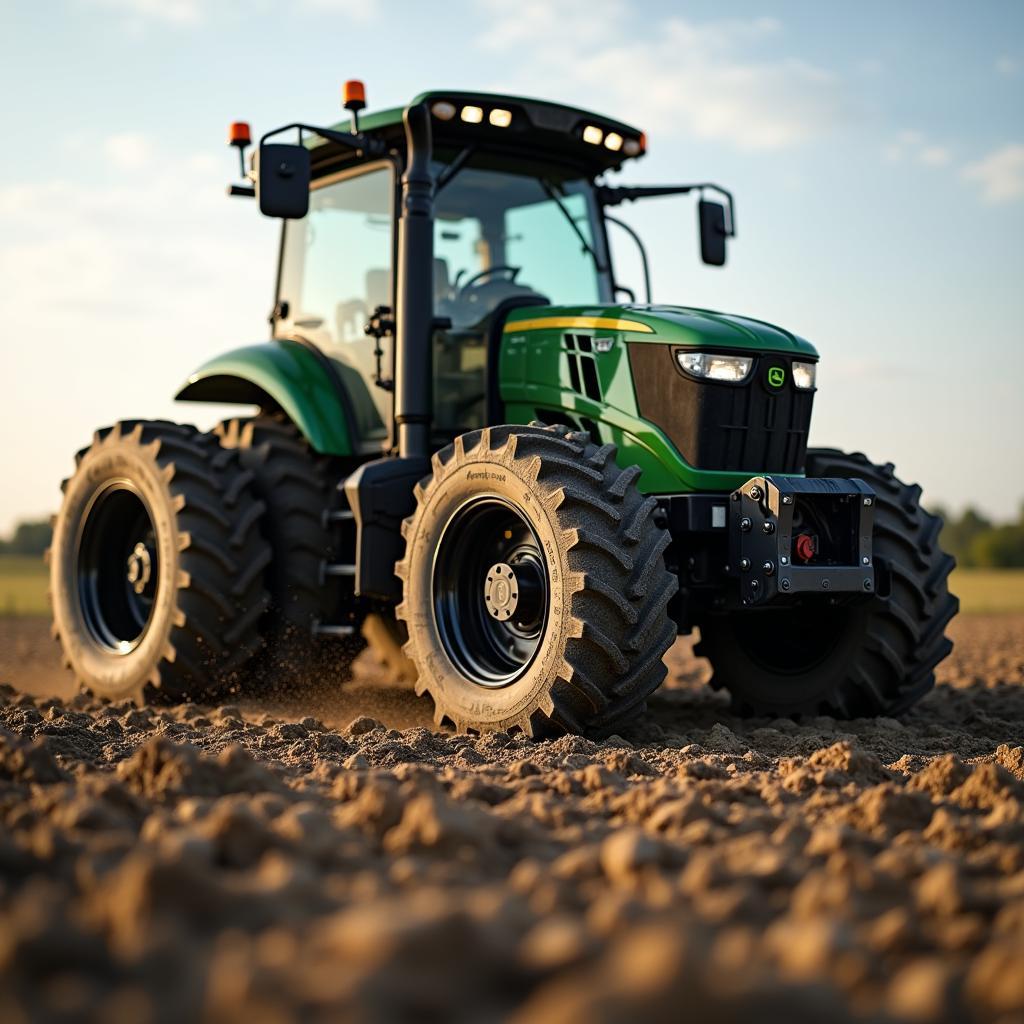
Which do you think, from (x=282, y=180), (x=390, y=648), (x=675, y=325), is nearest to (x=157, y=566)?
(x=390, y=648)

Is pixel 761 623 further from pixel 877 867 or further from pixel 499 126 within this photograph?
pixel 877 867

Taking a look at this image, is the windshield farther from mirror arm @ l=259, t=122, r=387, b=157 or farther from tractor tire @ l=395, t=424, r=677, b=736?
tractor tire @ l=395, t=424, r=677, b=736

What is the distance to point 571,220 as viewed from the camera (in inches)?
279

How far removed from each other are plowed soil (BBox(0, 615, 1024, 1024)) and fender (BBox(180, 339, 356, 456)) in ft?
7.61

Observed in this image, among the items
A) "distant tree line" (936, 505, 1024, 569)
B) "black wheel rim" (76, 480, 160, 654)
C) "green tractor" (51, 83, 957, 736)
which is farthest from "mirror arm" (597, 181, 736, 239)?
"distant tree line" (936, 505, 1024, 569)

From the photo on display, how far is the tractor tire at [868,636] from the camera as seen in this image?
19.8ft

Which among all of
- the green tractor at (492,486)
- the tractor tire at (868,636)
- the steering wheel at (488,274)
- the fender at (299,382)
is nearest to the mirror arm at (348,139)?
the green tractor at (492,486)

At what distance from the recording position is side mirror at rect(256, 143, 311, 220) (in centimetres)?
588

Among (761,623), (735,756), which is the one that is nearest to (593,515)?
(735,756)

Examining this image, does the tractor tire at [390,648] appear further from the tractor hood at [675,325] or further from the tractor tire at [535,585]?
the tractor hood at [675,325]

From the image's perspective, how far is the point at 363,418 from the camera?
6906 mm

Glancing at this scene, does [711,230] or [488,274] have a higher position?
[711,230]

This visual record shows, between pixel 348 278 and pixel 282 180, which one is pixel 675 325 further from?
pixel 348 278

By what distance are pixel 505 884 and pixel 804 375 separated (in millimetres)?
4037
